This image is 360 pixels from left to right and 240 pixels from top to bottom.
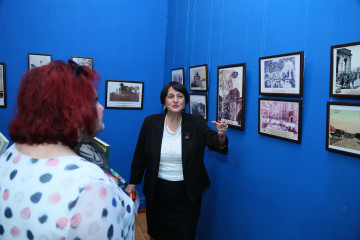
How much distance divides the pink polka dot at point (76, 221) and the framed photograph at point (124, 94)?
9.71 ft

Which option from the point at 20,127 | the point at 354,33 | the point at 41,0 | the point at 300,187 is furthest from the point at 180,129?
the point at 41,0

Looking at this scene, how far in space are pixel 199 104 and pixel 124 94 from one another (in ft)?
4.23

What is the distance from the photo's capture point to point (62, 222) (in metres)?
0.81

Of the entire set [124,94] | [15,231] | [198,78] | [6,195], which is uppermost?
[198,78]

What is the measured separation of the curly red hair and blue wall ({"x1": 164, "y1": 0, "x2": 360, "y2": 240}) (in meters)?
1.38

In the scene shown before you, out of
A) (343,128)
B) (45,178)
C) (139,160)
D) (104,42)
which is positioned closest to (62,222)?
(45,178)

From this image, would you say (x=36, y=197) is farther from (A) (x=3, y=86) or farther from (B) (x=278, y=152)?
(A) (x=3, y=86)

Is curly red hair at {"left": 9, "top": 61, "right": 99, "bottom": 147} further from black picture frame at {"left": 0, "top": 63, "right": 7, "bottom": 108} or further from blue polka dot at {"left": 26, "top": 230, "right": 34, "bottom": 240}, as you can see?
black picture frame at {"left": 0, "top": 63, "right": 7, "bottom": 108}

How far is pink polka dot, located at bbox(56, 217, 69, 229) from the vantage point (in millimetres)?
806

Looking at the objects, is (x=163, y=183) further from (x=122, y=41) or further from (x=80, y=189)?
(x=122, y=41)

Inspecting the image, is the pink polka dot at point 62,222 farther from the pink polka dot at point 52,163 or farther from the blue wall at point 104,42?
the blue wall at point 104,42

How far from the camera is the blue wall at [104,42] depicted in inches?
124

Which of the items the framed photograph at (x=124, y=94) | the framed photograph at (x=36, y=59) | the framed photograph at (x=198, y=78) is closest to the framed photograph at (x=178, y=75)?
the framed photograph at (x=198, y=78)

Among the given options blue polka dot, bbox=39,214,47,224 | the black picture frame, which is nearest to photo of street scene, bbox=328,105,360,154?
blue polka dot, bbox=39,214,47,224
